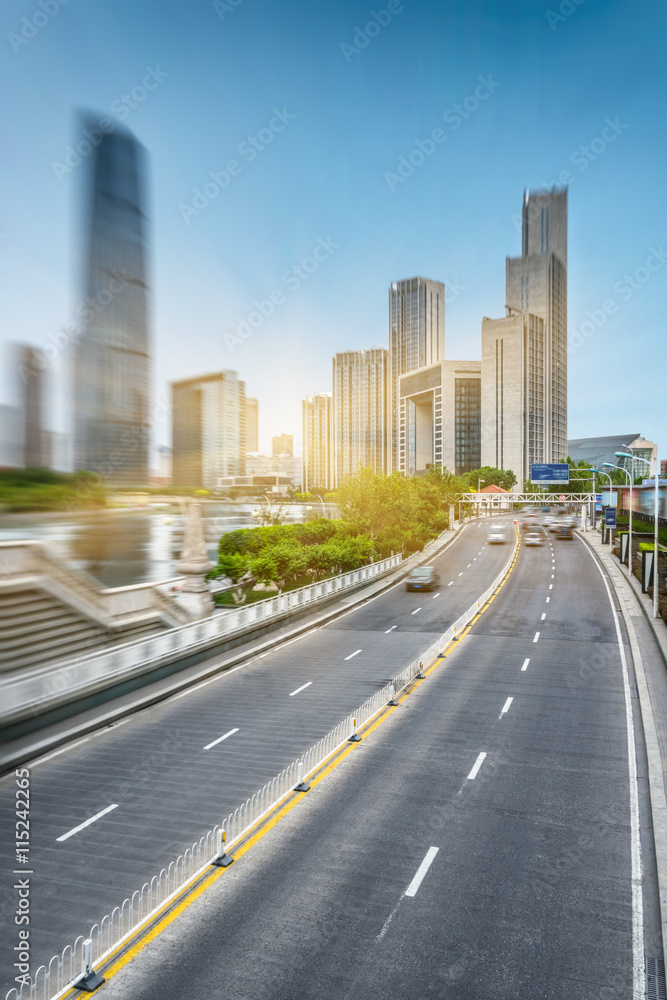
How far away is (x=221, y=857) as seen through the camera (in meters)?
9.80

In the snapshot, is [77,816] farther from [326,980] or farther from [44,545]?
[44,545]

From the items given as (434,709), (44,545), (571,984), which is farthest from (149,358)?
(571,984)

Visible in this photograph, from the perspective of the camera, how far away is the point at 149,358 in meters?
64.7

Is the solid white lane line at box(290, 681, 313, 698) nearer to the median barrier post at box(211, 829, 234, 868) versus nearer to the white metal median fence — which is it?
the white metal median fence

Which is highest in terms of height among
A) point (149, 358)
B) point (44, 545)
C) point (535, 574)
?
point (149, 358)

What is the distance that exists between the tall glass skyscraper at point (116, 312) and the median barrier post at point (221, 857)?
50.1 meters

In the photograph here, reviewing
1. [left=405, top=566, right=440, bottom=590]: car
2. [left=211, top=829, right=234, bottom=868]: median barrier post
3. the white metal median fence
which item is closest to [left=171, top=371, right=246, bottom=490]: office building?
[left=405, top=566, right=440, bottom=590]: car

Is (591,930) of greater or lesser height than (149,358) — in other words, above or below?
below

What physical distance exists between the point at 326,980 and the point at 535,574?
41666 mm

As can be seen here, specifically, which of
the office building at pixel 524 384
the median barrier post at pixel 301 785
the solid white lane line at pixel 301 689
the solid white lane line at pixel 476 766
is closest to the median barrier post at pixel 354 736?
the median barrier post at pixel 301 785

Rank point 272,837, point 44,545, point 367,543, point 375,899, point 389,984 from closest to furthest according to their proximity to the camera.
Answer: point 389,984 < point 375,899 < point 272,837 < point 44,545 < point 367,543

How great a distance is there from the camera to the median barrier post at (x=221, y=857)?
31.9 feet

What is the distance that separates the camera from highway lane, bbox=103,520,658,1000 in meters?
7.38

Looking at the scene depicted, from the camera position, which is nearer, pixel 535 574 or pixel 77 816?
pixel 77 816
